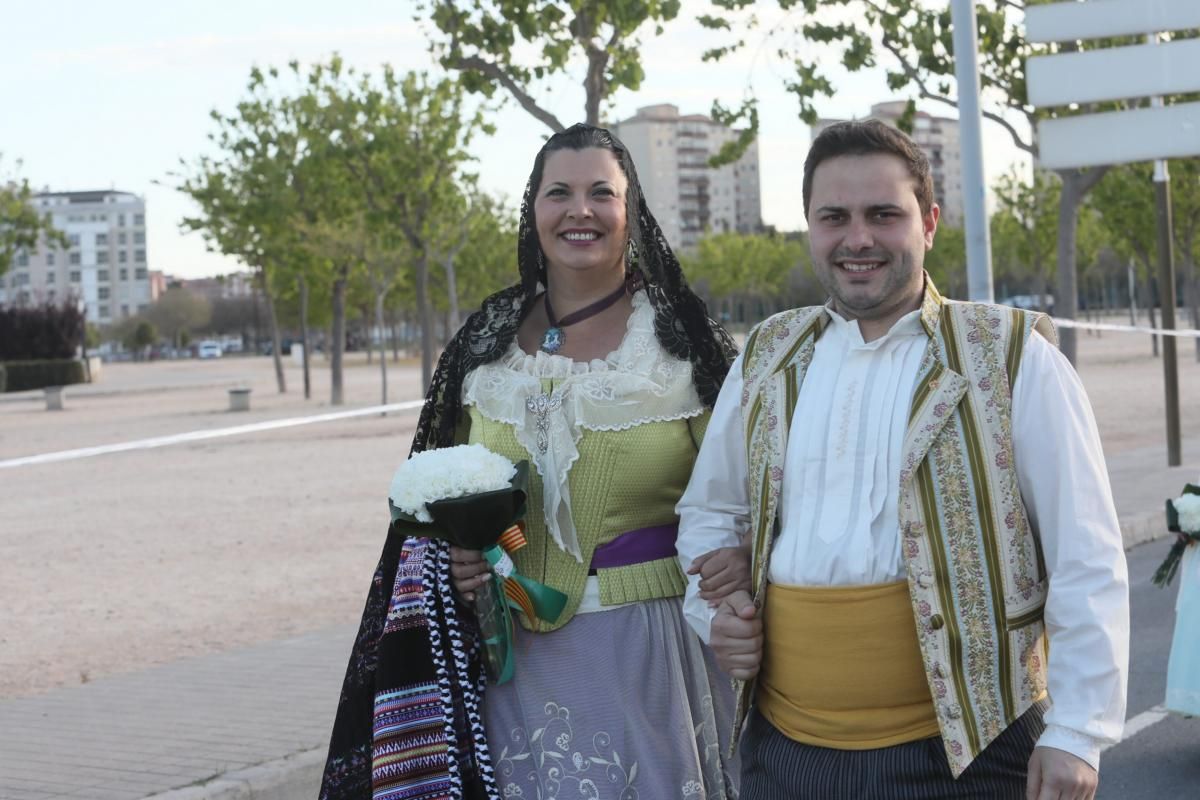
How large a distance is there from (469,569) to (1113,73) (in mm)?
12082

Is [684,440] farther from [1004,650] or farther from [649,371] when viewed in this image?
[1004,650]

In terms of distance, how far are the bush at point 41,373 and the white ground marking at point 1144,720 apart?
55.1 metres

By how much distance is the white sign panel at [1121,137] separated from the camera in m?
14.0

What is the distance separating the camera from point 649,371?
390 centimetres

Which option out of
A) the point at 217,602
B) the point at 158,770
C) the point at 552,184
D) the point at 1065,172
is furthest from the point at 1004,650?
the point at 1065,172

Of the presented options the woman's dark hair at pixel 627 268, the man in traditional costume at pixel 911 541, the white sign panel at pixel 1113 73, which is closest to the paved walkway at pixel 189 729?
the woman's dark hair at pixel 627 268

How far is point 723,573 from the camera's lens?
3.07 m

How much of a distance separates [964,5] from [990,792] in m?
9.04

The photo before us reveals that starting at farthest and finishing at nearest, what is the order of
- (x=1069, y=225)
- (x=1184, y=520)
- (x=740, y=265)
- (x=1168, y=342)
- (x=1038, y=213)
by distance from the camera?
(x=740, y=265), (x=1038, y=213), (x=1069, y=225), (x=1168, y=342), (x=1184, y=520)

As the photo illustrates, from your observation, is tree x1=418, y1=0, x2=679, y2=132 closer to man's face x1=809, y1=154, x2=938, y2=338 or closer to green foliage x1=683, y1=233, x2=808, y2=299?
man's face x1=809, y1=154, x2=938, y2=338

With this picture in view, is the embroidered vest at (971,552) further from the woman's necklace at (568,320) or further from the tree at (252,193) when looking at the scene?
the tree at (252,193)

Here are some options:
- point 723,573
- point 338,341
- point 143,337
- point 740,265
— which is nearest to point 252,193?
point 338,341

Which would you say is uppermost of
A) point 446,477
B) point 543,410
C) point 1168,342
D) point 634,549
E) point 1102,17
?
point 1102,17

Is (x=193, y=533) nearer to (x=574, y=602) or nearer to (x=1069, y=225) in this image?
(x=1069, y=225)
